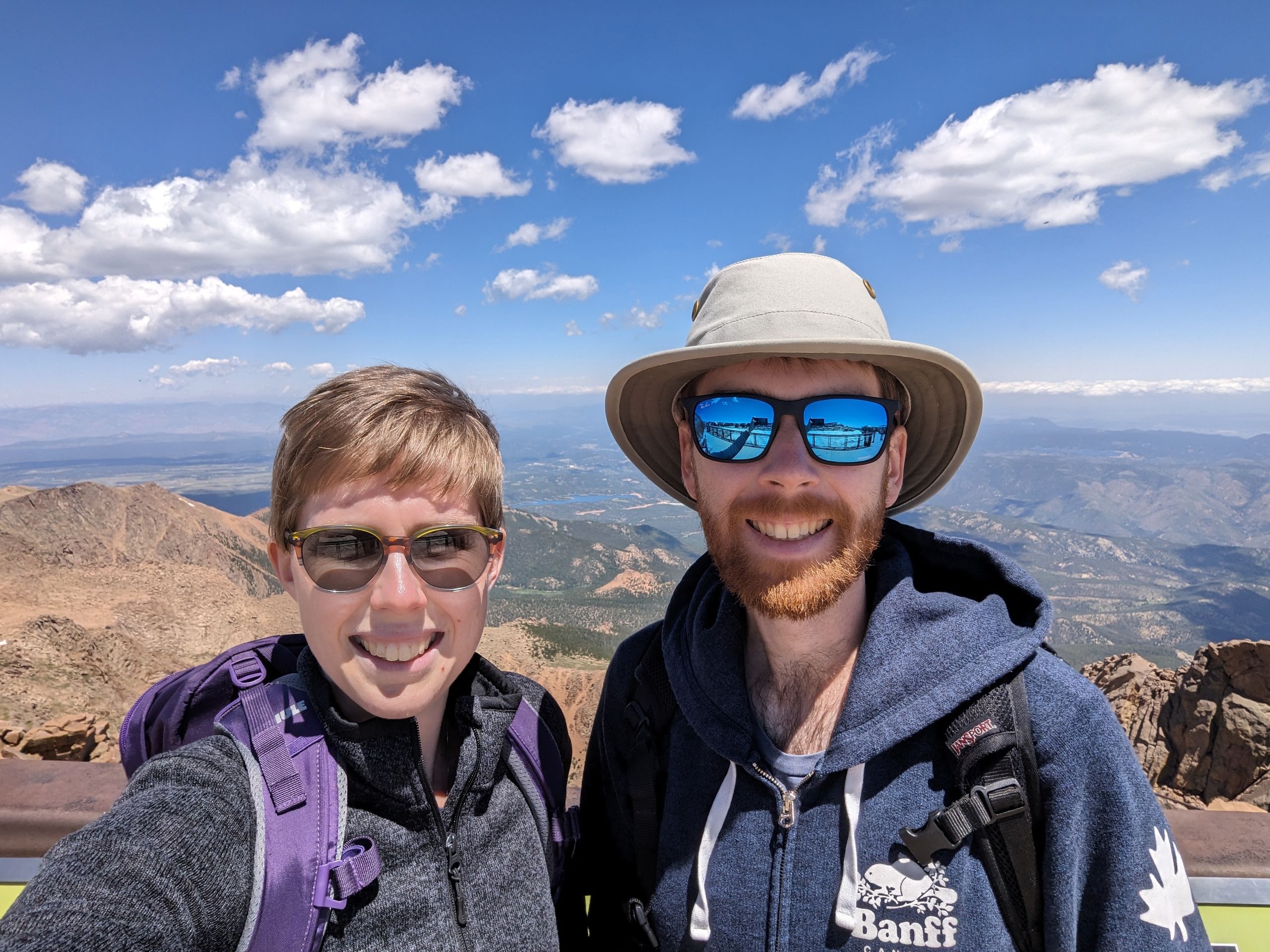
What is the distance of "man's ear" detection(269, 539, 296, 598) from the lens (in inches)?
95.0

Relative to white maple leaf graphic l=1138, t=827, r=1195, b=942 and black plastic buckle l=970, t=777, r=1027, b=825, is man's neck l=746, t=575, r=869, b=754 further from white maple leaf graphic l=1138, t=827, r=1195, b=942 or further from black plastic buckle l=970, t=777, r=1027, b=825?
white maple leaf graphic l=1138, t=827, r=1195, b=942

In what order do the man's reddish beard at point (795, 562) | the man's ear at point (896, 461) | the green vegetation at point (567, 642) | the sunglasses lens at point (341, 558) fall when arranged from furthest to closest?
the green vegetation at point (567, 642) → the man's ear at point (896, 461) → the man's reddish beard at point (795, 562) → the sunglasses lens at point (341, 558)

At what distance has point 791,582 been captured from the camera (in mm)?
2936

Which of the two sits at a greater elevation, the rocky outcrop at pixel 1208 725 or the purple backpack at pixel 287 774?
the purple backpack at pixel 287 774

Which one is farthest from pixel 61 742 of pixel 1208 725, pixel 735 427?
pixel 1208 725

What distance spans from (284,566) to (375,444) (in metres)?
0.60

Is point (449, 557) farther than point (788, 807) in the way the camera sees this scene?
No

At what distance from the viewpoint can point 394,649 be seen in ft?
7.84

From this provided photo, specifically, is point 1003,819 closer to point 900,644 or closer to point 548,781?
point 900,644

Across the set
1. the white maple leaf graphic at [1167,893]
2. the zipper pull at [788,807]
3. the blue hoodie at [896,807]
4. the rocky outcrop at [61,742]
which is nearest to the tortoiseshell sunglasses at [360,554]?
the blue hoodie at [896,807]

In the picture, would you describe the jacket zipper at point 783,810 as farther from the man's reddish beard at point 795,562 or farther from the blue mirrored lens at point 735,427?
the blue mirrored lens at point 735,427

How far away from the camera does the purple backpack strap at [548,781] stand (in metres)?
2.82

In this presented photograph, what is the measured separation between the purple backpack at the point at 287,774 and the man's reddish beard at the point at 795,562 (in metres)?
1.13

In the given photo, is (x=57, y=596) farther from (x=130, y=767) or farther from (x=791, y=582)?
(x=791, y=582)
